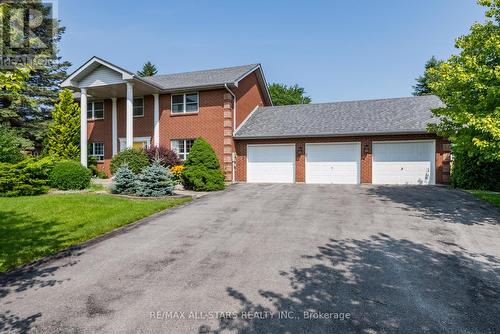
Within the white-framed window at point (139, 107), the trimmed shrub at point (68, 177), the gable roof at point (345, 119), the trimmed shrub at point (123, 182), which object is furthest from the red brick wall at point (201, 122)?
the trimmed shrub at point (123, 182)

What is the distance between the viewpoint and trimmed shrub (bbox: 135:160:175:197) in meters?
11.6

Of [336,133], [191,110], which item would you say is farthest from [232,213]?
[191,110]

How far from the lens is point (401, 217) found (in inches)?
326

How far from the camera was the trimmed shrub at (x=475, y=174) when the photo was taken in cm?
1291

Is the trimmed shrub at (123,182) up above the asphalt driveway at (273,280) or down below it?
above

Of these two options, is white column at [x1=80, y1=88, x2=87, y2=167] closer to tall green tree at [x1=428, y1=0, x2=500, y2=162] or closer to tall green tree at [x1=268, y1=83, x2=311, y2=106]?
tall green tree at [x1=428, y1=0, x2=500, y2=162]

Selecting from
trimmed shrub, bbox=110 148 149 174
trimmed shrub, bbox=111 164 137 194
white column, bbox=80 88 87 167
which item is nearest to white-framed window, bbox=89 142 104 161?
white column, bbox=80 88 87 167

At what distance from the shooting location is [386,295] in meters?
3.93

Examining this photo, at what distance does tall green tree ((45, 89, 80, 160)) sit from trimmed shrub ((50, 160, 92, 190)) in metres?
5.24

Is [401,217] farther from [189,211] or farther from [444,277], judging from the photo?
[189,211]

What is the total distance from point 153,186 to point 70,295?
7.84m

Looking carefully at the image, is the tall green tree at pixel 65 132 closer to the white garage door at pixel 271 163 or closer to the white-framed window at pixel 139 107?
the white-framed window at pixel 139 107

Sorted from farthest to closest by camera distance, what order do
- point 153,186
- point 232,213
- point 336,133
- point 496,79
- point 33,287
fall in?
point 336,133
point 153,186
point 232,213
point 496,79
point 33,287

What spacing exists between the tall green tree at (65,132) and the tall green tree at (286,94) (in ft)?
97.5
